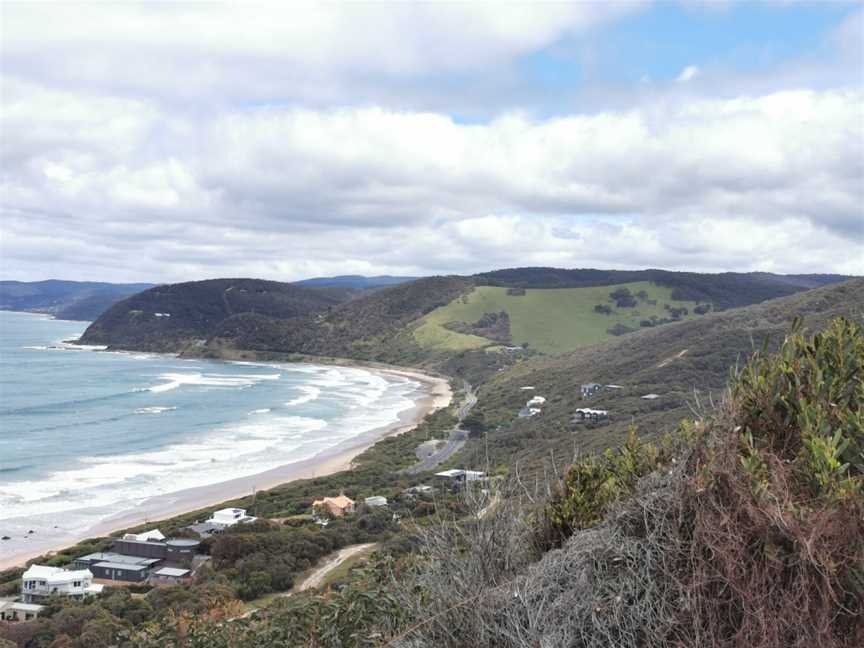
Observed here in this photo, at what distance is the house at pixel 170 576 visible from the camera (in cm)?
2152

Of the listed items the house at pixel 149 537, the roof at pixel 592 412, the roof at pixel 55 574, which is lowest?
the house at pixel 149 537

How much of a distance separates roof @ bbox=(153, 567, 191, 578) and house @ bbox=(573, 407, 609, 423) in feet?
90.3

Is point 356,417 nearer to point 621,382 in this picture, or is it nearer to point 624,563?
point 621,382

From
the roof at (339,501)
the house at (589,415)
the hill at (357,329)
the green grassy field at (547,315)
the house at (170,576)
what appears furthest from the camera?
the hill at (357,329)

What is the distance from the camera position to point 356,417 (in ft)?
198

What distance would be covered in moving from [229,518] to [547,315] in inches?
3962

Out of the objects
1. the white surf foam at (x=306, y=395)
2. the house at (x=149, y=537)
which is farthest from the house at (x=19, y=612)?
the white surf foam at (x=306, y=395)

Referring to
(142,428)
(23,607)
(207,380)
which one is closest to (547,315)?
(207,380)

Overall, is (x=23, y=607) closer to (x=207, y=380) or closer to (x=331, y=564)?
(x=331, y=564)

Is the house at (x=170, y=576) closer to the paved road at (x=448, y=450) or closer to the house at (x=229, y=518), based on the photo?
the house at (x=229, y=518)

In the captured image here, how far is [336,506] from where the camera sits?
28.9 metres

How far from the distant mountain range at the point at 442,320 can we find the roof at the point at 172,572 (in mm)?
73385

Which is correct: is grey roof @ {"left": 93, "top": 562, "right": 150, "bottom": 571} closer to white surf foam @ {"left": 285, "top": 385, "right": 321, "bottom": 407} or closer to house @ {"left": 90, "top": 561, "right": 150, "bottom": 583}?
house @ {"left": 90, "top": 561, "right": 150, "bottom": 583}

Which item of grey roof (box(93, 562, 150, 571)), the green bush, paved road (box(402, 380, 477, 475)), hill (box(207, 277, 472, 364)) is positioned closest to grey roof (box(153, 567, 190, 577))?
grey roof (box(93, 562, 150, 571))
